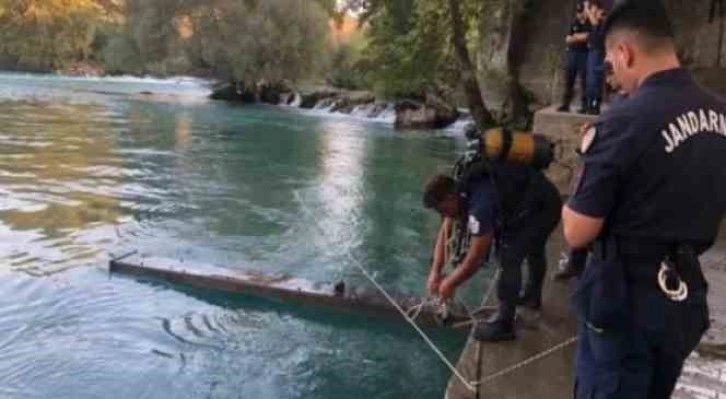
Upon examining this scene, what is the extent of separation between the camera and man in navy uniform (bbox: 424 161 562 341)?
14.5 ft

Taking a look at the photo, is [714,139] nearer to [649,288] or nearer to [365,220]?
[649,288]

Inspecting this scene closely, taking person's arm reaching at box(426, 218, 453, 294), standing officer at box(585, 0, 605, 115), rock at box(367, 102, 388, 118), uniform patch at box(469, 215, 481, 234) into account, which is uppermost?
standing officer at box(585, 0, 605, 115)

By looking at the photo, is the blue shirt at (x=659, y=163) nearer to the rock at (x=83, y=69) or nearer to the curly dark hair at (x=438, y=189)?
the curly dark hair at (x=438, y=189)

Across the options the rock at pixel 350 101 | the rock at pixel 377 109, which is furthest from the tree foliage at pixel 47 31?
the rock at pixel 377 109

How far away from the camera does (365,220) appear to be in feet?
38.4

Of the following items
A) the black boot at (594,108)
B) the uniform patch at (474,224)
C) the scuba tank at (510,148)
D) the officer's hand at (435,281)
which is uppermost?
the black boot at (594,108)

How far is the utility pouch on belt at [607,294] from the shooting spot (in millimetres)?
2383

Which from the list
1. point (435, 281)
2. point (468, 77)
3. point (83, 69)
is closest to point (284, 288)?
point (435, 281)

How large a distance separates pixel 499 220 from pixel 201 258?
4972 millimetres

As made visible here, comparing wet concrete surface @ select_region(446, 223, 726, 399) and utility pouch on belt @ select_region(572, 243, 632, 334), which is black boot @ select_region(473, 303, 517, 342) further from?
utility pouch on belt @ select_region(572, 243, 632, 334)

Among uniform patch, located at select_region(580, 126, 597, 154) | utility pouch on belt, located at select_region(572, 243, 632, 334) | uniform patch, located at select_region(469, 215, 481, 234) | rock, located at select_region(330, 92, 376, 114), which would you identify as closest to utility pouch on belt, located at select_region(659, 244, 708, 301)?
utility pouch on belt, located at select_region(572, 243, 632, 334)

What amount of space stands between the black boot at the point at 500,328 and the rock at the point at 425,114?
85.3 ft

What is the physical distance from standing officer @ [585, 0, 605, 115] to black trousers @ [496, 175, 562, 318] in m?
3.07

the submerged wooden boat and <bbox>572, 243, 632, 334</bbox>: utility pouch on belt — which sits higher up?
<bbox>572, 243, 632, 334</bbox>: utility pouch on belt
